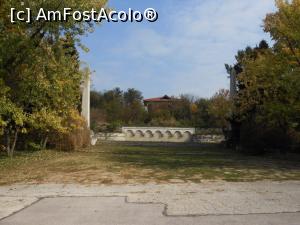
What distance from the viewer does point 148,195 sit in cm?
1077

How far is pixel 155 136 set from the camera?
5238 cm

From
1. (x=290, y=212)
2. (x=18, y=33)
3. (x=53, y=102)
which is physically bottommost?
(x=290, y=212)

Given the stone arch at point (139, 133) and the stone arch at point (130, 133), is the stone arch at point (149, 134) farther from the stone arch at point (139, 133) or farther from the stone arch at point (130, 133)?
the stone arch at point (130, 133)

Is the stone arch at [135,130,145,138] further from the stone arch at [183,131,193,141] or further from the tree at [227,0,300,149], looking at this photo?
the tree at [227,0,300,149]

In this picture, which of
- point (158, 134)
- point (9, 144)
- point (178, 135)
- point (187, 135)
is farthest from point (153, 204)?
point (158, 134)

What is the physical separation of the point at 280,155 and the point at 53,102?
1199 cm

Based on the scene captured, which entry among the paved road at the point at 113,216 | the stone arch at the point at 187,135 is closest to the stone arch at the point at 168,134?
the stone arch at the point at 187,135

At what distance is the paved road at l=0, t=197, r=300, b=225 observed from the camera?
7.86 m

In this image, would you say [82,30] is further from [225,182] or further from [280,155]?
[280,155]

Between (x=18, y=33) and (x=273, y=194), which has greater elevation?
(x=18, y=33)

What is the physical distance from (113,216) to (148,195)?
239 centimetres

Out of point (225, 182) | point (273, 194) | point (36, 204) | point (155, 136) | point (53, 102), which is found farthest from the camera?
point (155, 136)

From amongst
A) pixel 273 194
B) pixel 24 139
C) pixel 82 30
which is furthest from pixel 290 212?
pixel 24 139

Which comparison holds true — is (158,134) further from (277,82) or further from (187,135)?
(277,82)
